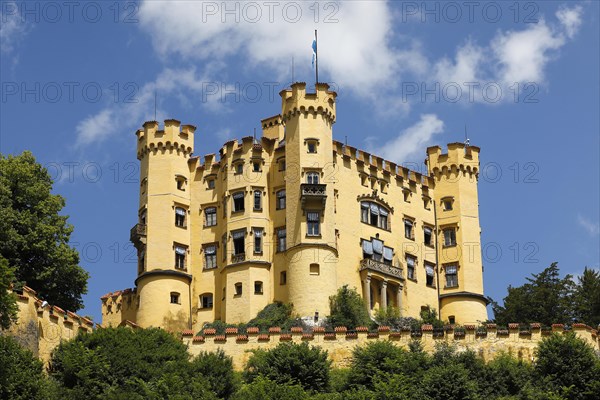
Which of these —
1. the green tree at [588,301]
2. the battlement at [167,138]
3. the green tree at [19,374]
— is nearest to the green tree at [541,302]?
the green tree at [588,301]

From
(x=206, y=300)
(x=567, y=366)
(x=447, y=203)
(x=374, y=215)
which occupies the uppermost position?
(x=447, y=203)

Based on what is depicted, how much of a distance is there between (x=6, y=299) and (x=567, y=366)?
25450mm

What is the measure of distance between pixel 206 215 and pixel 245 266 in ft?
17.6

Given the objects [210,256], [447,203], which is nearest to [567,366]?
[210,256]

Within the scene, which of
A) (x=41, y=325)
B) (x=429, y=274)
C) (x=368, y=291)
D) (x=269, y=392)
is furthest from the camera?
(x=429, y=274)

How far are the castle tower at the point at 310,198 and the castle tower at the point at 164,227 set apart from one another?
687 centimetres

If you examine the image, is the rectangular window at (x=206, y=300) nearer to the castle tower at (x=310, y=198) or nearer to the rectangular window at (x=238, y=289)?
the rectangular window at (x=238, y=289)

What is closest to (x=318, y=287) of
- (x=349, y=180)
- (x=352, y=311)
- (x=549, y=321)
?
(x=352, y=311)

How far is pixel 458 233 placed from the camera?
298 ft

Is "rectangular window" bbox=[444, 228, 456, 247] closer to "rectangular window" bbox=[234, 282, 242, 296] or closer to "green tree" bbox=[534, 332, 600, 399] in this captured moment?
"rectangular window" bbox=[234, 282, 242, 296]

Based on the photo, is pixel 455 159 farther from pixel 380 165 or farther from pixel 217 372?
pixel 217 372

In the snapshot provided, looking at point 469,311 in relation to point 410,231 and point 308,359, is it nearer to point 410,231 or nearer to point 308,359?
point 410,231

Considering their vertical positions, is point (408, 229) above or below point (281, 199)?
below

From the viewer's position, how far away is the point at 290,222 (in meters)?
84.6
